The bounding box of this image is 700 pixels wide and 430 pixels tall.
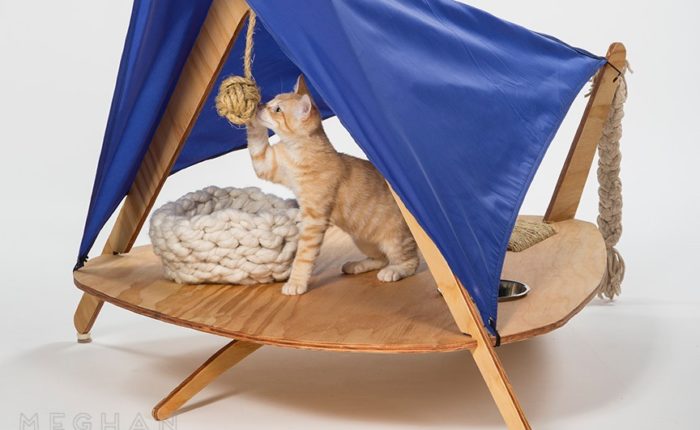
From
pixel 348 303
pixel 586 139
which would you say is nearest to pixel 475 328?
pixel 348 303

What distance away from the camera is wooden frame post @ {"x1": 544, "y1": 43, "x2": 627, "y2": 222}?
3.16 m

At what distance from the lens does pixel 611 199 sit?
3.36m

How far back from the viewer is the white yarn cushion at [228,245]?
2.58 m

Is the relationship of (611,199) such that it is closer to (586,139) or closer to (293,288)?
(586,139)

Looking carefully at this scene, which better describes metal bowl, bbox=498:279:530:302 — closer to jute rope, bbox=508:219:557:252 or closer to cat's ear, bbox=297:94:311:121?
jute rope, bbox=508:219:557:252

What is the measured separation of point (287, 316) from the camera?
7.74ft

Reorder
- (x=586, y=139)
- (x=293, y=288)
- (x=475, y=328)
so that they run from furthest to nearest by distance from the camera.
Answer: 1. (x=586, y=139)
2. (x=293, y=288)
3. (x=475, y=328)

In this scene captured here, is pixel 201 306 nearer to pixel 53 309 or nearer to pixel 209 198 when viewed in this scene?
pixel 209 198

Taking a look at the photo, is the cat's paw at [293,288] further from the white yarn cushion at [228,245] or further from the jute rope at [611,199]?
the jute rope at [611,199]

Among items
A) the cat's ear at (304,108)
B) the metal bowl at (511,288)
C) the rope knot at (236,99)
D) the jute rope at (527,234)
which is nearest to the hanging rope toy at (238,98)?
the rope knot at (236,99)

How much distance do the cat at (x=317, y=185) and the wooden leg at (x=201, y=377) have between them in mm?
193

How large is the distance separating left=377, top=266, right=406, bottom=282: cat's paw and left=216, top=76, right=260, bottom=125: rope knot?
56 cm

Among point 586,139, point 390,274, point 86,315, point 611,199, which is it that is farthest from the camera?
point 611,199

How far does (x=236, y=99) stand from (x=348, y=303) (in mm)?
564
